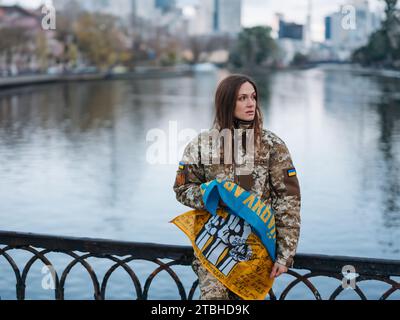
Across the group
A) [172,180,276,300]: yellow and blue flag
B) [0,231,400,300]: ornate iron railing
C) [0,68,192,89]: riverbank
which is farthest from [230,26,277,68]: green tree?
[172,180,276,300]: yellow and blue flag

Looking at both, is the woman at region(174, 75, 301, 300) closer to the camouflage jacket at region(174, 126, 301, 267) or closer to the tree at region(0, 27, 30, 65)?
the camouflage jacket at region(174, 126, 301, 267)

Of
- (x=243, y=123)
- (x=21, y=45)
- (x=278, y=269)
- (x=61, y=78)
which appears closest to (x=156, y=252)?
(x=278, y=269)

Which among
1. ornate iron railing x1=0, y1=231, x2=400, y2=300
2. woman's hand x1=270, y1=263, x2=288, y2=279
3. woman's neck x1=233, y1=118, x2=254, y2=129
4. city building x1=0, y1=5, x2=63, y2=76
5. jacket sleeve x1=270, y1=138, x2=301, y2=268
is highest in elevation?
city building x1=0, y1=5, x2=63, y2=76

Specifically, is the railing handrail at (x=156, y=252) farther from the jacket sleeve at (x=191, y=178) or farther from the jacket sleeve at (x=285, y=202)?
the jacket sleeve at (x=191, y=178)

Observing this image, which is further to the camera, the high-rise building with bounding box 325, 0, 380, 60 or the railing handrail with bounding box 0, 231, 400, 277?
the high-rise building with bounding box 325, 0, 380, 60

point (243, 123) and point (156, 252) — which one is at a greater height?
point (243, 123)

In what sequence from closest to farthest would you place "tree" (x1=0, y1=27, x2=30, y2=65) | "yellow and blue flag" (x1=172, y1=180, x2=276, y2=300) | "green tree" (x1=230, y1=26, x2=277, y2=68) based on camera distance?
"yellow and blue flag" (x1=172, y1=180, x2=276, y2=300)
"tree" (x1=0, y1=27, x2=30, y2=65)
"green tree" (x1=230, y1=26, x2=277, y2=68)

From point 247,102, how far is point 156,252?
1.02 meters

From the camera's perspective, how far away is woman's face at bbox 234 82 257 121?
3.47 meters

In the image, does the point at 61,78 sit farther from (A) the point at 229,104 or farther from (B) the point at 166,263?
(A) the point at 229,104

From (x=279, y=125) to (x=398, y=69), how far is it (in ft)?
180

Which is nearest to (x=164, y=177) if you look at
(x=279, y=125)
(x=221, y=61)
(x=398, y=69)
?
(x=279, y=125)

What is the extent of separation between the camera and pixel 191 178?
141 inches

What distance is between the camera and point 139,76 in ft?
358
